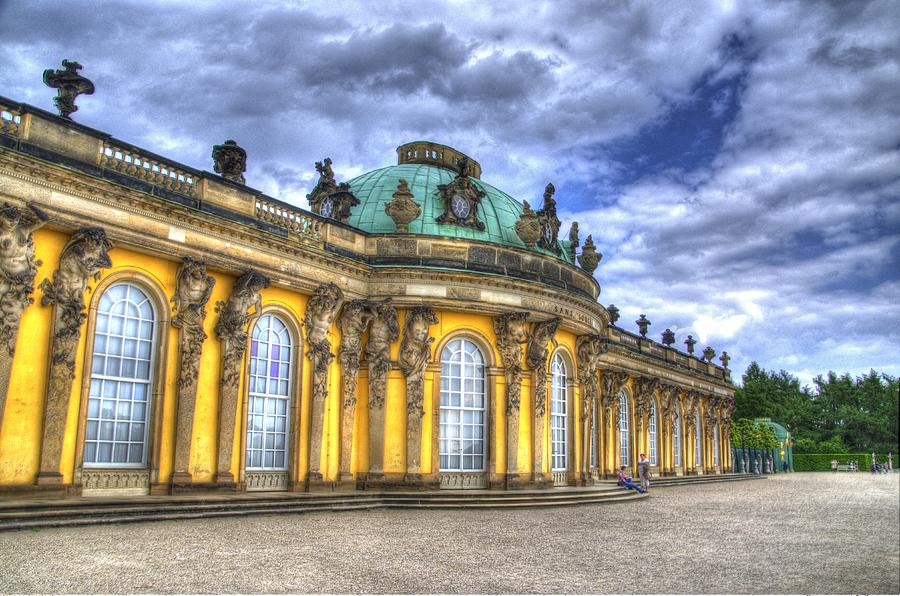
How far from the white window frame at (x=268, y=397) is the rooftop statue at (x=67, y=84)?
6.71 meters

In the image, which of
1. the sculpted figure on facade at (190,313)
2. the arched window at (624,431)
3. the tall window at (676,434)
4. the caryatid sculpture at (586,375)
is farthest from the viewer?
the tall window at (676,434)

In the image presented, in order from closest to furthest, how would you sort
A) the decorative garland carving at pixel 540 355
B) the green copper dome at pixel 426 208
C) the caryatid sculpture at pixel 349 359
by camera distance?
the caryatid sculpture at pixel 349 359 → the decorative garland carving at pixel 540 355 → the green copper dome at pixel 426 208

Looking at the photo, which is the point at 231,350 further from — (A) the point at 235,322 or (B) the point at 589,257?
(B) the point at 589,257

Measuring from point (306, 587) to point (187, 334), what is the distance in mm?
10120

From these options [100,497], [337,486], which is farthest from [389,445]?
[100,497]

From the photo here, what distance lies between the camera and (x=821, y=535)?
12.9 m

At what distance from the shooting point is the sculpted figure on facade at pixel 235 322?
18203mm

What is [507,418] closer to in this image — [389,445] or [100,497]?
[389,445]

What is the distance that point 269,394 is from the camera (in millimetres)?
19797

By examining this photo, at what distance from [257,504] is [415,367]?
666 centimetres

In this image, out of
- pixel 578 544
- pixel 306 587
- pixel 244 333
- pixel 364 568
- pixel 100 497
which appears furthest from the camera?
pixel 244 333

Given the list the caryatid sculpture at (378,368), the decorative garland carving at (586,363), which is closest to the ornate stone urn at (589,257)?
the decorative garland carving at (586,363)

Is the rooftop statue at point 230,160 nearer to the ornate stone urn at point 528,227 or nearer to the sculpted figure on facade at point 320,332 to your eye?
the sculpted figure on facade at point 320,332

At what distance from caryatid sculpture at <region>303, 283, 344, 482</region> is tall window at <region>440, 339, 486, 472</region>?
13.0ft
